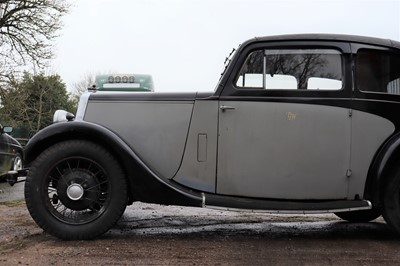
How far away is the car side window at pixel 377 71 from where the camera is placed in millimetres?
4715

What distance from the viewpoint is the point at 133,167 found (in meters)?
4.48

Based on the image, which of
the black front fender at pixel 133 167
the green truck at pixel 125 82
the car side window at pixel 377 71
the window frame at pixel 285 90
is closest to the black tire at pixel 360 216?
the car side window at pixel 377 71

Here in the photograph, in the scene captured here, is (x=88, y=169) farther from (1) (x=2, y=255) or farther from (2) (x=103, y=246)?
(1) (x=2, y=255)

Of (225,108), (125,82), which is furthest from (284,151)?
(125,82)

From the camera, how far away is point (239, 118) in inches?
180

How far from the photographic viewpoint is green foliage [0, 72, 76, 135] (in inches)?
863

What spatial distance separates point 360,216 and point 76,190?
3625 millimetres

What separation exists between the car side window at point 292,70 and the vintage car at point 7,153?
22.3ft

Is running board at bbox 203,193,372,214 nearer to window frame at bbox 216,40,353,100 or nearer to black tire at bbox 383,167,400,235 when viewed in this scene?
black tire at bbox 383,167,400,235

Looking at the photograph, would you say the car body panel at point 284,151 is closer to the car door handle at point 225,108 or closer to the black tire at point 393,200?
the car door handle at point 225,108

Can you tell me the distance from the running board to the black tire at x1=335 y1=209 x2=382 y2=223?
138 centimetres

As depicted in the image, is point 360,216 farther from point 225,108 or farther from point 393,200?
point 225,108

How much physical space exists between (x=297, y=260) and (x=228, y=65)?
2094 millimetres

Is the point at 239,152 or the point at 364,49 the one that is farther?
the point at 364,49
